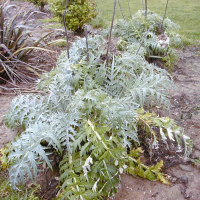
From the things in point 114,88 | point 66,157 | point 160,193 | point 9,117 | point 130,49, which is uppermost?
point 130,49

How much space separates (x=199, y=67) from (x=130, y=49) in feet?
5.16

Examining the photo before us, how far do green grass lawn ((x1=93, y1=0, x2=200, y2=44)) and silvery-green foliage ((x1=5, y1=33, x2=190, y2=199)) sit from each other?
3.39 meters

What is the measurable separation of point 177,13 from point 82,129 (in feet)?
22.3

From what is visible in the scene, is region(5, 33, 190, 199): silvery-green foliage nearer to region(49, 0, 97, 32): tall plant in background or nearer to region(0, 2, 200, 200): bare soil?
region(0, 2, 200, 200): bare soil

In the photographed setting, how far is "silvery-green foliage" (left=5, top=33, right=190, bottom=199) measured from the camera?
1.35 metres

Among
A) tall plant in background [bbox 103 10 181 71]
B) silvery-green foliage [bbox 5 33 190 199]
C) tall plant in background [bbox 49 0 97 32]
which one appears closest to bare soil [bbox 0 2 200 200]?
A: silvery-green foliage [bbox 5 33 190 199]

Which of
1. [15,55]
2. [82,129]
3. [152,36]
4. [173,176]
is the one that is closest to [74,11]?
[15,55]

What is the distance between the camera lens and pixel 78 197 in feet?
4.32

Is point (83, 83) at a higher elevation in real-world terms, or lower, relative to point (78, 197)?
higher

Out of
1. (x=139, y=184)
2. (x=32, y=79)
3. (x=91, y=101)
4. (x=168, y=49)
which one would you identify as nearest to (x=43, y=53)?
(x=32, y=79)

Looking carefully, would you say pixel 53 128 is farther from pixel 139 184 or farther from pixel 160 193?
pixel 160 193

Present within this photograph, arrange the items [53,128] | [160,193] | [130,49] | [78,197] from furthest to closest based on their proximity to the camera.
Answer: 1. [130,49]
2. [160,193]
3. [53,128]
4. [78,197]

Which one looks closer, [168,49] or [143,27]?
[168,49]

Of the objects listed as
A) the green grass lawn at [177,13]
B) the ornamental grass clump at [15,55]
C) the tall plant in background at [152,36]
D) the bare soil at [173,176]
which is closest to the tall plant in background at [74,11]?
the green grass lawn at [177,13]
